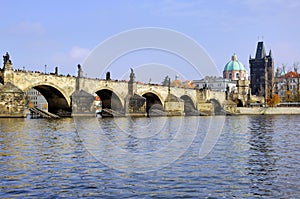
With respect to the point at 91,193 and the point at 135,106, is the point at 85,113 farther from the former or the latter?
the point at 91,193

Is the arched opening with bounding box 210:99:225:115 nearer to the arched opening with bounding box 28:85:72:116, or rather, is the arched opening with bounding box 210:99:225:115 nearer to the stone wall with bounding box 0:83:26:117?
the arched opening with bounding box 28:85:72:116

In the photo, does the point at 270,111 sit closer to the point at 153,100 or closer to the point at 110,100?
the point at 153,100

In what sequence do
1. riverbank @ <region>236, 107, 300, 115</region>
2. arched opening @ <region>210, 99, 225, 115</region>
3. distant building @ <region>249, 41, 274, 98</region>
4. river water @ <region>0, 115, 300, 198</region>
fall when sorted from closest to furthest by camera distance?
river water @ <region>0, 115, 300, 198</region> → riverbank @ <region>236, 107, 300, 115</region> → arched opening @ <region>210, 99, 225, 115</region> → distant building @ <region>249, 41, 274, 98</region>

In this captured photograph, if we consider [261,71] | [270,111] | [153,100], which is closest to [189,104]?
[153,100]

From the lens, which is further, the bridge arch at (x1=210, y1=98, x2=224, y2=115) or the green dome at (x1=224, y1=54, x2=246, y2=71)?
the green dome at (x1=224, y1=54, x2=246, y2=71)

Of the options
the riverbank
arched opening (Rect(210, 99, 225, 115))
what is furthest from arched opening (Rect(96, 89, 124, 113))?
the riverbank

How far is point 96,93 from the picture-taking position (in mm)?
68438

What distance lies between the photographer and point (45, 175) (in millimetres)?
12688

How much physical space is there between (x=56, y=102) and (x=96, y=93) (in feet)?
36.3

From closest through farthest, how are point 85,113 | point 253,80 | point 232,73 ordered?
point 85,113 → point 253,80 → point 232,73

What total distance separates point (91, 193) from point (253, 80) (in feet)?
475

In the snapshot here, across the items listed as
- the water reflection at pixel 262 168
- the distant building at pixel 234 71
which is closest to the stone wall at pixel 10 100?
the water reflection at pixel 262 168

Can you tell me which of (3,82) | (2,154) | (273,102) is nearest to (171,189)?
(2,154)

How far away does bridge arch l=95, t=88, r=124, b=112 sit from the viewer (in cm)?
6744
